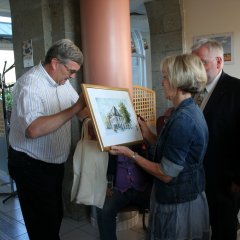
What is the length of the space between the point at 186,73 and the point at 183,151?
1.12 ft

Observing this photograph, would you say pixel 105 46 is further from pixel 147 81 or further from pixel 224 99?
pixel 147 81

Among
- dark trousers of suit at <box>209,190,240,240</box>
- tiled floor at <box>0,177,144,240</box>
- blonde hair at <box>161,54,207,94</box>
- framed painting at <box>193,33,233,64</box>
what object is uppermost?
framed painting at <box>193,33,233,64</box>

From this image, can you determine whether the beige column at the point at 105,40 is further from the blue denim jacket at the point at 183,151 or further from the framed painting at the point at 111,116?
the blue denim jacket at the point at 183,151

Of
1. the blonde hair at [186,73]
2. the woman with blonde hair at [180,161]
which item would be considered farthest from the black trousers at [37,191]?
the blonde hair at [186,73]

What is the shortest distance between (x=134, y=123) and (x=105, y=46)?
675 mm

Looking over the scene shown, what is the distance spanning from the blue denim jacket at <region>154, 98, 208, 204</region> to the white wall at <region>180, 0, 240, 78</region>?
80.2 inches

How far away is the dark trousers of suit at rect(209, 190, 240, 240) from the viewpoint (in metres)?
1.72

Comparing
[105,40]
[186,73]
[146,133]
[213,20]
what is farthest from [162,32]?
[186,73]

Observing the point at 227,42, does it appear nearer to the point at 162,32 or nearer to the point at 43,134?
the point at 162,32

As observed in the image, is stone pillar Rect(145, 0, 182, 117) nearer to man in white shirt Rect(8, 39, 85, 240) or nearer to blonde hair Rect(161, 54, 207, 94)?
man in white shirt Rect(8, 39, 85, 240)

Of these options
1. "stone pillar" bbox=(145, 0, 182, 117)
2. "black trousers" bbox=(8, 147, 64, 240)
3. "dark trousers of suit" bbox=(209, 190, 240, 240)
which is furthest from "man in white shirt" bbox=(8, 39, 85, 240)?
"stone pillar" bbox=(145, 0, 182, 117)

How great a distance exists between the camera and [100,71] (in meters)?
2.15

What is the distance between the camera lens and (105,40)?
2127 mm

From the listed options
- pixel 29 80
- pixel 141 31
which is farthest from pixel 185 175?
pixel 141 31
